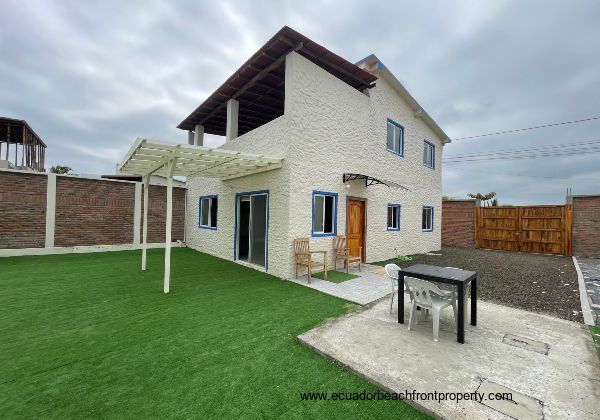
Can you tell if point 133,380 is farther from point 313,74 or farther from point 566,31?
point 566,31

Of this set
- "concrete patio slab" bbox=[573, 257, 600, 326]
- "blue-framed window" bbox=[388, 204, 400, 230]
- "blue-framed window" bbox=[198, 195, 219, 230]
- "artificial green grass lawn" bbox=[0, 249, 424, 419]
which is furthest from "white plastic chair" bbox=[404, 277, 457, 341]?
"blue-framed window" bbox=[198, 195, 219, 230]

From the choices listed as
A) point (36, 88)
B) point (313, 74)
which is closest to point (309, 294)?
point (313, 74)

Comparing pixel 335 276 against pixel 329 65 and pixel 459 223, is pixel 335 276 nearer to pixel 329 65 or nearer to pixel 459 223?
pixel 329 65

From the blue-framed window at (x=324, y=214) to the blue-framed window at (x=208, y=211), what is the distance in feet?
16.8

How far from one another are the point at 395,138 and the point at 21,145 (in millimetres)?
23971

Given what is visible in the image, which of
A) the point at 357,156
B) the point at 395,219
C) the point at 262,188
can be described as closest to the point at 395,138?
the point at 357,156

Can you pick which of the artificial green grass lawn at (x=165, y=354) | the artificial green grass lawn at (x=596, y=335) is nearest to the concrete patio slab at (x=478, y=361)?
the artificial green grass lawn at (x=596, y=335)

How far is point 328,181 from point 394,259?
5.36 meters

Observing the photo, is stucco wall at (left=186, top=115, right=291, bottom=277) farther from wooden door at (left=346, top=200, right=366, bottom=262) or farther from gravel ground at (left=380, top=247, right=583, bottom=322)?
gravel ground at (left=380, top=247, right=583, bottom=322)

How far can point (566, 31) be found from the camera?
895cm

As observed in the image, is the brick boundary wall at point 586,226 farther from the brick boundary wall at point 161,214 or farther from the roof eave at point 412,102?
the brick boundary wall at point 161,214

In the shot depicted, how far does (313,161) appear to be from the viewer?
7652 mm

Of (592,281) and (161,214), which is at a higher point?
(161,214)

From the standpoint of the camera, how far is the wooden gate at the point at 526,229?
12.7m
